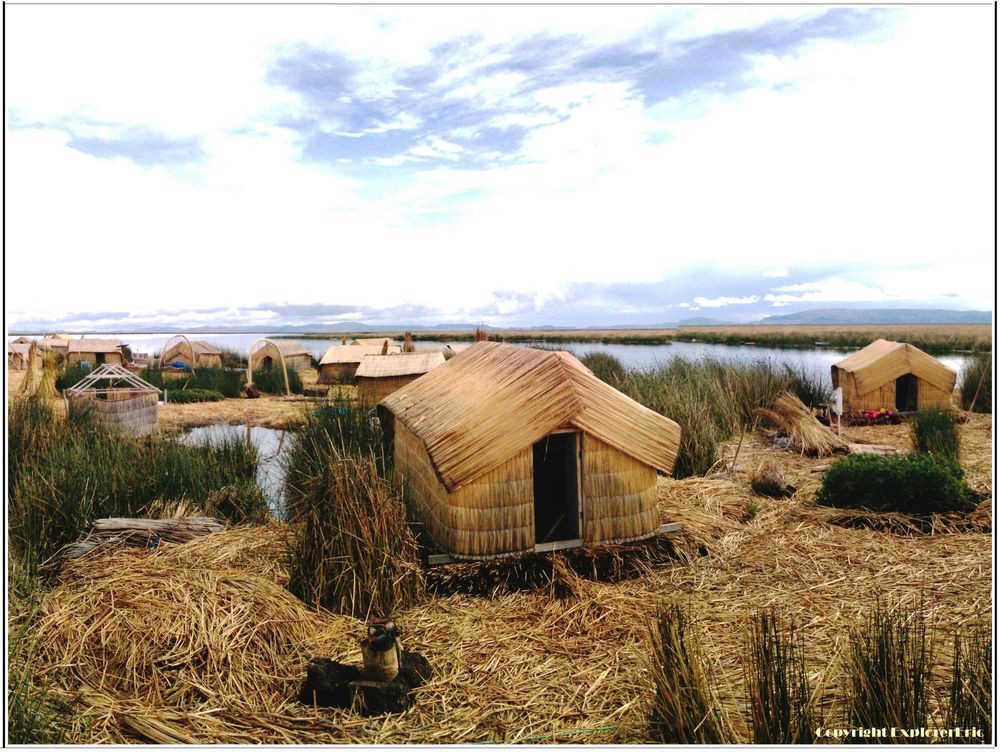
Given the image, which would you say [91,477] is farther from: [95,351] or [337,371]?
[95,351]

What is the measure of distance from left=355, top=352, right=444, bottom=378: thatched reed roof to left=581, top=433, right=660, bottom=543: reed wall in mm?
10448

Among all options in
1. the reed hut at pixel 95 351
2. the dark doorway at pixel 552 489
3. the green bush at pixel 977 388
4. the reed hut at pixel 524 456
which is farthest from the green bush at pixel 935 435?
the reed hut at pixel 95 351

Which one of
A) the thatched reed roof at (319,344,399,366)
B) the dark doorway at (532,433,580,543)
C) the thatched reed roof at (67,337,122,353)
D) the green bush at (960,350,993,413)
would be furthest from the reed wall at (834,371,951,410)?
the thatched reed roof at (67,337,122,353)

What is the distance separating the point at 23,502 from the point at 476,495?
4.44m

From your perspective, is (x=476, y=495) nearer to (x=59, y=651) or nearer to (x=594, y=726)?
(x=594, y=726)

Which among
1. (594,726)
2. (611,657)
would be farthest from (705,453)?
(594,726)

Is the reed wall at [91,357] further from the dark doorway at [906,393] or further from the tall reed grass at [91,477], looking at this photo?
the dark doorway at [906,393]

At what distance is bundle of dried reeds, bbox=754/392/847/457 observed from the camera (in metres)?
10.7

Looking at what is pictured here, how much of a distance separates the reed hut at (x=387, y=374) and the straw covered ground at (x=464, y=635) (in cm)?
938

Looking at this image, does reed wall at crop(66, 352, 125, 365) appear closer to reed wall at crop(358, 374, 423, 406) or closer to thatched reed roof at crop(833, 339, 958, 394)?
reed wall at crop(358, 374, 423, 406)

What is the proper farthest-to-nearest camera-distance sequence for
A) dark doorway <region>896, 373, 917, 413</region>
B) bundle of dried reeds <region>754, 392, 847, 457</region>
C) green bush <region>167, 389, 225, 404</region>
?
green bush <region>167, 389, 225, 404</region>
dark doorway <region>896, 373, 917, 413</region>
bundle of dried reeds <region>754, 392, 847, 457</region>

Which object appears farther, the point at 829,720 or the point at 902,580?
the point at 902,580

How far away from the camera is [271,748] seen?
296cm

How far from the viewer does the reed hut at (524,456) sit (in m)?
5.09
